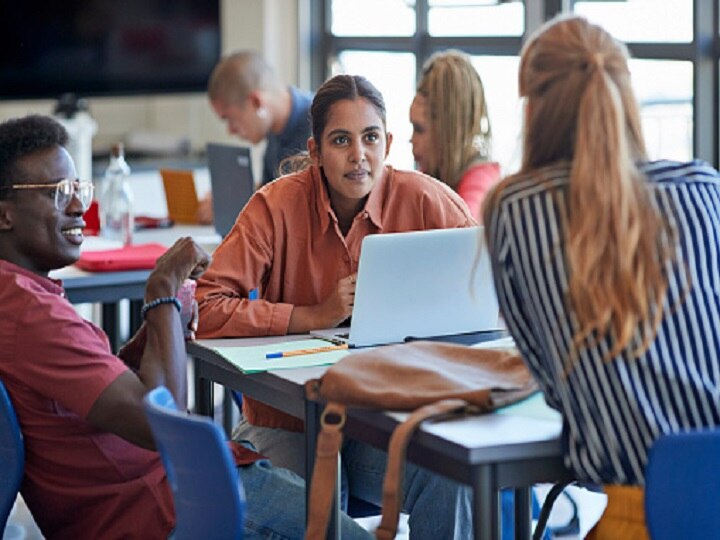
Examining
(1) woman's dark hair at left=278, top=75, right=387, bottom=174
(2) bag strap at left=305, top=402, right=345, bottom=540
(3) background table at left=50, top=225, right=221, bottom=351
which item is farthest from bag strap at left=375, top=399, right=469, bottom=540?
(3) background table at left=50, top=225, right=221, bottom=351

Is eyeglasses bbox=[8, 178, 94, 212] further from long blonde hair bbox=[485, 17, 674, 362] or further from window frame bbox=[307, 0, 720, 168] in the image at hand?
window frame bbox=[307, 0, 720, 168]

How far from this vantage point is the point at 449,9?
6043mm

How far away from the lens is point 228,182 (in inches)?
184

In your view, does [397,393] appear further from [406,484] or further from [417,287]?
[406,484]

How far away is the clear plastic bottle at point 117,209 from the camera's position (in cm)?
446

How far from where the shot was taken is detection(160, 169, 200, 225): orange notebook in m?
5.02

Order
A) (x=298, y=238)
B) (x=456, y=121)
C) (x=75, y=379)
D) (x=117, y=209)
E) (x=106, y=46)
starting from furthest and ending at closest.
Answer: (x=106, y=46), (x=117, y=209), (x=456, y=121), (x=298, y=238), (x=75, y=379)

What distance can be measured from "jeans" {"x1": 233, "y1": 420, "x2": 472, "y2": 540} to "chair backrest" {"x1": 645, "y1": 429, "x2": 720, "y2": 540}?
86cm

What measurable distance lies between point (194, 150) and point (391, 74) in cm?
117

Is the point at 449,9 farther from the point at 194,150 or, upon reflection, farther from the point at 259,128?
the point at 194,150

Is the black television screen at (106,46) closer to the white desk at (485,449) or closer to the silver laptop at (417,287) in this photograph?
the silver laptop at (417,287)

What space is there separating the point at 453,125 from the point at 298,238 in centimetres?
98

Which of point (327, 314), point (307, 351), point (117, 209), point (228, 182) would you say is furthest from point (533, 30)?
point (307, 351)

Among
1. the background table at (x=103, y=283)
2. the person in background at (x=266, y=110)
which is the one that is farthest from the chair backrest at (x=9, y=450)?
the person in background at (x=266, y=110)
